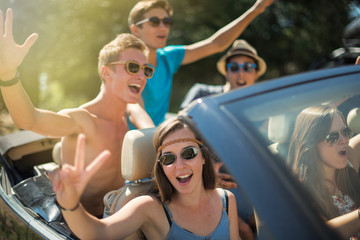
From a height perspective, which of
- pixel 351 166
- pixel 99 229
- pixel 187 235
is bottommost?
pixel 187 235

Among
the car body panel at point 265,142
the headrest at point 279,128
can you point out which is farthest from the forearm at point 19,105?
the headrest at point 279,128

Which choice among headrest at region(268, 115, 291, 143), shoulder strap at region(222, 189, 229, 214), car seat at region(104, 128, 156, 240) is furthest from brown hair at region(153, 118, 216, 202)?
headrest at region(268, 115, 291, 143)

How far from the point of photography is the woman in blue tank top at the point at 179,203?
1650mm

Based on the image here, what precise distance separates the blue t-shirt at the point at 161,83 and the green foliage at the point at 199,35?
8.90 metres

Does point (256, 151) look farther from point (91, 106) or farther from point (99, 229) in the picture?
point (91, 106)

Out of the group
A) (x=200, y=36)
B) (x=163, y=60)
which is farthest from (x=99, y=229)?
(x=200, y=36)

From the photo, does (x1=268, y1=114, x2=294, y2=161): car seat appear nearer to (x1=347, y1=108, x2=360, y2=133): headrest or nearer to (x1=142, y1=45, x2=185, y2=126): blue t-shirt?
(x1=347, y1=108, x2=360, y2=133): headrest

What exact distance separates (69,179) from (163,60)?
2.47 meters

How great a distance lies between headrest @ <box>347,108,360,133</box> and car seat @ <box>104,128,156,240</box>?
91cm

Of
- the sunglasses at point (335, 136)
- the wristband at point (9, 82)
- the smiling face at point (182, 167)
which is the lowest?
the smiling face at point (182, 167)

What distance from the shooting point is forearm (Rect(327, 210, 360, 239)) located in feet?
4.40

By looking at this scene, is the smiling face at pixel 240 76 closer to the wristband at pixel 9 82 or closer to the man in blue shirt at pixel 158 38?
the man in blue shirt at pixel 158 38

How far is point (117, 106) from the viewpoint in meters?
2.54

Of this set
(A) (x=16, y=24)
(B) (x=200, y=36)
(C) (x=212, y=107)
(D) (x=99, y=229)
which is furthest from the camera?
(B) (x=200, y=36)
